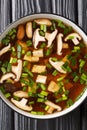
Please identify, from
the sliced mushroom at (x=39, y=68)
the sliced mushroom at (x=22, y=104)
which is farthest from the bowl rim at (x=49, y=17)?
the sliced mushroom at (x=39, y=68)

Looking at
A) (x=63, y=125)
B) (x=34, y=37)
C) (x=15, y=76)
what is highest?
(x=34, y=37)

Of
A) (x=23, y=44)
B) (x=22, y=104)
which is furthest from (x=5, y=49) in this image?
(x=22, y=104)

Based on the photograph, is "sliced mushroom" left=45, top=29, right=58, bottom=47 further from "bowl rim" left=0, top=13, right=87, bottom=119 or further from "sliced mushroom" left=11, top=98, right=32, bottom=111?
"sliced mushroom" left=11, top=98, right=32, bottom=111

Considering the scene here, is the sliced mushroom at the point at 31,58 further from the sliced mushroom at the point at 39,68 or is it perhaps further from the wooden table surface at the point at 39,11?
the wooden table surface at the point at 39,11

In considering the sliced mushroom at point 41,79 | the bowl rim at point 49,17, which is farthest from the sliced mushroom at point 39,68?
the bowl rim at point 49,17

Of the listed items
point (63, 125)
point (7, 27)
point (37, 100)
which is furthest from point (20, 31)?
point (63, 125)

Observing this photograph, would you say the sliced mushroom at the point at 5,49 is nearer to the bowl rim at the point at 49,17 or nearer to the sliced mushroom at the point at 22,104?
the bowl rim at the point at 49,17

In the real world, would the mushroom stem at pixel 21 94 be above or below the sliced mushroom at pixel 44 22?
below

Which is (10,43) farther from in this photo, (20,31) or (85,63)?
(85,63)
